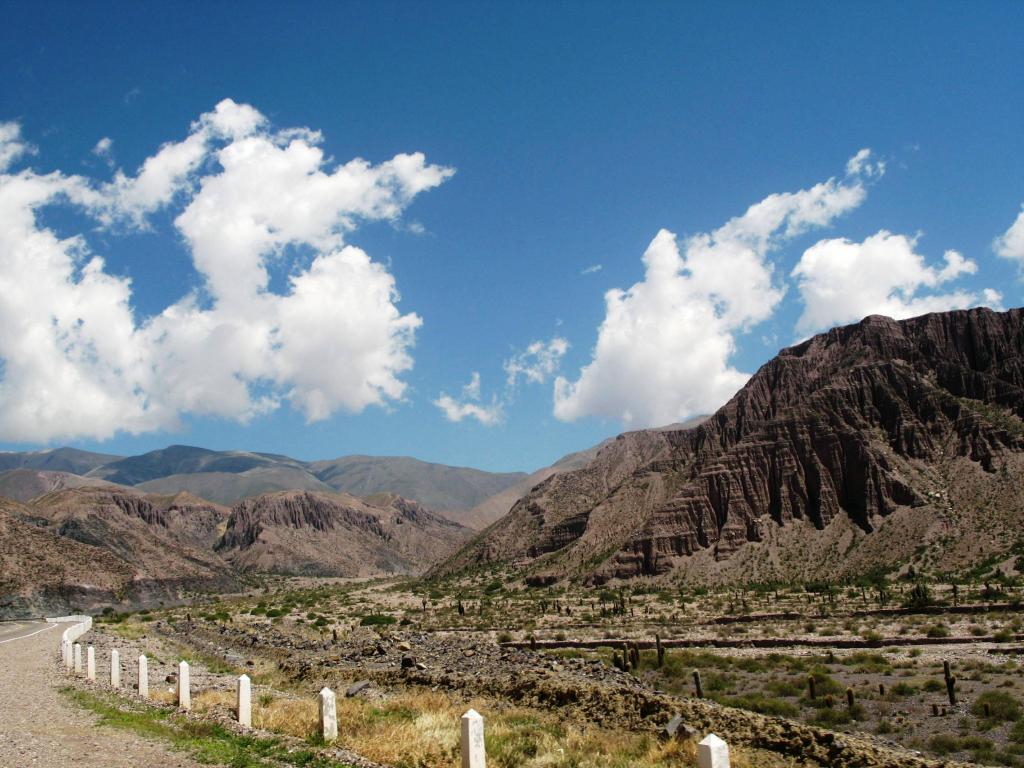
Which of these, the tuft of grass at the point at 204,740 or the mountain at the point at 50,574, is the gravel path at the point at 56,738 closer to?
the tuft of grass at the point at 204,740

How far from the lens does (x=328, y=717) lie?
504 inches

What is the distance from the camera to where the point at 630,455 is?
16300 cm

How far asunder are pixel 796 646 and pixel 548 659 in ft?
55.6

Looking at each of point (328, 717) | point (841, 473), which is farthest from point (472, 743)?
point (841, 473)

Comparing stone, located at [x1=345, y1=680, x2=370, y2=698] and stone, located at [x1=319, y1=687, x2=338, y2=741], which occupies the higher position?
stone, located at [x1=319, y1=687, x2=338, y2=741]

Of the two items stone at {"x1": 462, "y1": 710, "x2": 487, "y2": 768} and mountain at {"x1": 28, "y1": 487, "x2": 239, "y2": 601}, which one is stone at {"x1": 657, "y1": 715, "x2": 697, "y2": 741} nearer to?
stone at {"x1": 462, "y1": 710, "x2": 487, "y2": 768}

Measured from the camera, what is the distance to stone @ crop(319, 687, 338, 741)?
41.3ft

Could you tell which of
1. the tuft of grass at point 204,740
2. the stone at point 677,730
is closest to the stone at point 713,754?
the tuft of grass at point 204,740

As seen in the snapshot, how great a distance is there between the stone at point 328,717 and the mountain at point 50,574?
65.8 meters

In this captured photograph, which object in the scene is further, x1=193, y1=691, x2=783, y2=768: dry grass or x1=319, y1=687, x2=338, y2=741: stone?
x1=319, y1=687, x2=338, y2=741: stone

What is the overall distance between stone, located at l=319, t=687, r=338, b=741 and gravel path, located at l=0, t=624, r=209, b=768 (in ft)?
6.70

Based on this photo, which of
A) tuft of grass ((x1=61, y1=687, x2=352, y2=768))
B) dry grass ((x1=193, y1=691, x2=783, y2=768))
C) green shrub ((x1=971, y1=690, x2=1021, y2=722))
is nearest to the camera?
tuft of grass ((x1=61, y1=687, x2=352, y2=768))

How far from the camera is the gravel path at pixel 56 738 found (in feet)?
38.4

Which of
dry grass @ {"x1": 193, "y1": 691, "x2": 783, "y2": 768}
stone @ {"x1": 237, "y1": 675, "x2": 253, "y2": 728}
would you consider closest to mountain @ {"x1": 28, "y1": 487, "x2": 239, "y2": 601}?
dry grass @ {"x1": 193, "y1": 691, "x2": 783, "y2": 768}
